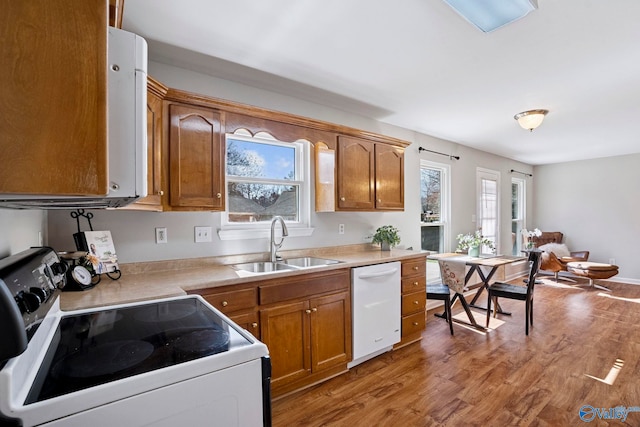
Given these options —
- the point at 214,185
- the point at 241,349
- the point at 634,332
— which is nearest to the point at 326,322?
the point at 214,185

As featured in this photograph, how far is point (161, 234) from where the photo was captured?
221 centimetres

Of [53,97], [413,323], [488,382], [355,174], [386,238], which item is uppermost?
[355,174]

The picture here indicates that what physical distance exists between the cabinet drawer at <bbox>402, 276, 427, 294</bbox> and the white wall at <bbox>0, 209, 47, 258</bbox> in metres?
2.57

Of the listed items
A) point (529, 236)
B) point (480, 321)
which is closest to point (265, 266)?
point (480, 321)

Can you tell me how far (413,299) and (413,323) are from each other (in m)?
0.23

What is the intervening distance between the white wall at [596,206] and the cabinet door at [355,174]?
5.62 meters

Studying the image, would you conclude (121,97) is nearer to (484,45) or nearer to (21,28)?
(21,28)

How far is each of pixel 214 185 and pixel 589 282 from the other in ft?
21.5

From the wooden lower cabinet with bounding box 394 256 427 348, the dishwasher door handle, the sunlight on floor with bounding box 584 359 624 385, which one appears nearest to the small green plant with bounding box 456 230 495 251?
the wooden lower cabinet with bounding box 394 256 427 348

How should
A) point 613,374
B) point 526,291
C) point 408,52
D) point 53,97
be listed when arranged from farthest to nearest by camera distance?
point 526,291, point 613,374, point 408,52, point 53,97

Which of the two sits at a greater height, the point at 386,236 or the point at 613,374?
the point at 386,236

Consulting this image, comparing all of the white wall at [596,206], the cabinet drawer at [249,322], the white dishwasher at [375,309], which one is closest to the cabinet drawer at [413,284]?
the white dishwasher at [375,309]

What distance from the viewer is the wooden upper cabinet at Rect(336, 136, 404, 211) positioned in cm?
288

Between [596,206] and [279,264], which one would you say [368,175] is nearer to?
[279,264]
